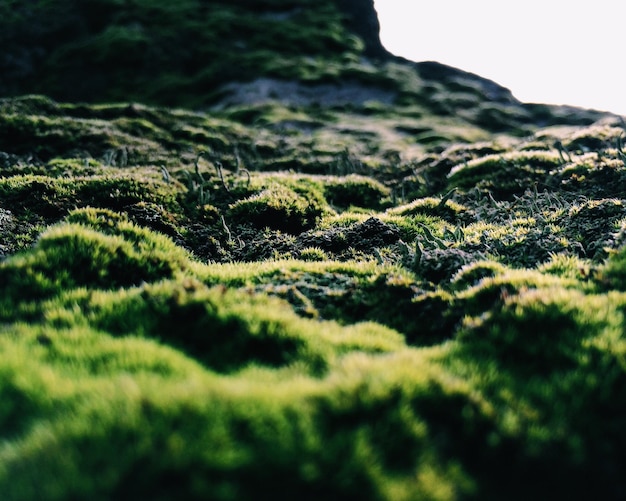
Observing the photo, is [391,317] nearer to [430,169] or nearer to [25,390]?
[25,390]

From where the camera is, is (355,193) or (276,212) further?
(355,193)

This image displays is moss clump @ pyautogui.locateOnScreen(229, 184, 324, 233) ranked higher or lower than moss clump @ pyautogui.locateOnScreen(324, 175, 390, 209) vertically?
lower

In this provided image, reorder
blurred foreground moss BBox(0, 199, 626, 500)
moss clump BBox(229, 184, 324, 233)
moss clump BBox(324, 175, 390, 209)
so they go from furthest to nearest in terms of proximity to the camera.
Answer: moss clump BBox(324, 175, 390, 209)
moss clump BBox(229, 184, 324, 233)
blurred foreground moss BBox(0, 199, 626, 500)

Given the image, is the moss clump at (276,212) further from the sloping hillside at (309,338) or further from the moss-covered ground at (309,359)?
the moss-covered ground at (309,359)

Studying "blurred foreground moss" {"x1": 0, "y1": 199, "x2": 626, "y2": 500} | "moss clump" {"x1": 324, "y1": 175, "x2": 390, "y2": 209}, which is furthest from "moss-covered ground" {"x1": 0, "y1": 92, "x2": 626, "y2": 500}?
"moss clump" {"x1": 324, "y1": 175, "x2": 390, "y2": 209}

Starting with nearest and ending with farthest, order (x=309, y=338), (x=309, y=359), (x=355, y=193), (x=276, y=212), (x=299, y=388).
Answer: (x=299, y=388), (x=309, y=359), (x=309, y=338), (x=276, y=212), (x=355, y=193)

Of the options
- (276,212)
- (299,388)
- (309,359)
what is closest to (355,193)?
(276,212)

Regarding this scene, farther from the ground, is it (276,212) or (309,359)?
(276,212)

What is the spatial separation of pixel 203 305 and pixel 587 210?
7.57 m

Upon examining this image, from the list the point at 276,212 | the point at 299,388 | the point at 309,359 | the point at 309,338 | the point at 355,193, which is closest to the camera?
the point at 299,388

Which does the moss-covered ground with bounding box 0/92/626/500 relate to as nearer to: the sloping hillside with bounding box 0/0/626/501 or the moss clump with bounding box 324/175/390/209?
the sloping hillside with bounding box 0/0/626/501

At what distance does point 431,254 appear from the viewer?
775 centimetres

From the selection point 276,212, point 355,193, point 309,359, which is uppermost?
point 355,193

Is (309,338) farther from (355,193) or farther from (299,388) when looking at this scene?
(355,193)
